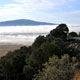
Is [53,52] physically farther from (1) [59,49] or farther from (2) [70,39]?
(2) [70,39]

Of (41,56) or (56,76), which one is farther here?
(41,56)

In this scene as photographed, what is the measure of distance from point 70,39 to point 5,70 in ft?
65.5

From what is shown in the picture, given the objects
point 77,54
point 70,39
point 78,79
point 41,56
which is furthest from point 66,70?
point 70,39

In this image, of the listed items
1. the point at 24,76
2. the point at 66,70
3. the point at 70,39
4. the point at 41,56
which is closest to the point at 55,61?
the point at 66,70

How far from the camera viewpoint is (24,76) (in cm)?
2816

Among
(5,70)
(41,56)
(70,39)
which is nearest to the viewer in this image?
(41,56)

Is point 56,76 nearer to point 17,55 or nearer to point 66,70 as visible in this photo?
point 66,70

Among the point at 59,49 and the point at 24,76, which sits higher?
the point at 59,49

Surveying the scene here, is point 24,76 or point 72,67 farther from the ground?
point 72,67

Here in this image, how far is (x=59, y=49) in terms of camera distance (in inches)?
1054

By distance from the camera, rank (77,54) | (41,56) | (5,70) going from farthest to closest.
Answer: (77,54), (5,70), (41,56)

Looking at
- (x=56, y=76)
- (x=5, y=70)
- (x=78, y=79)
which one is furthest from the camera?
(x=5, y=70)

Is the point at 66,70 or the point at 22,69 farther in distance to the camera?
the point at 22,69

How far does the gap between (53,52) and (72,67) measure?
10.6 meters
